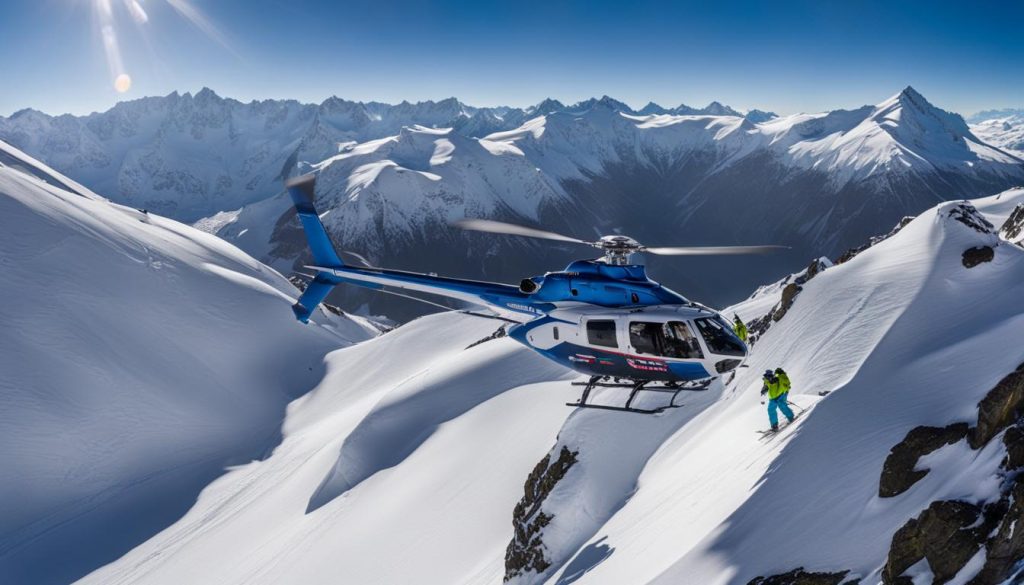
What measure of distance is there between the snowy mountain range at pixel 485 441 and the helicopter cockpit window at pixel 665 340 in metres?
3.79

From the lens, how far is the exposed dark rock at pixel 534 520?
2359 cm

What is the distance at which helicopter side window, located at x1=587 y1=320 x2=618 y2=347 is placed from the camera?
17.8 m

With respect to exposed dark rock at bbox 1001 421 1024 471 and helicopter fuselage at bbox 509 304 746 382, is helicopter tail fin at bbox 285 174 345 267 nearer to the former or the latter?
helicopter fuselage at bbox 509 304 746 382

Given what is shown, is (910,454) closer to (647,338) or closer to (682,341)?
(682,341)

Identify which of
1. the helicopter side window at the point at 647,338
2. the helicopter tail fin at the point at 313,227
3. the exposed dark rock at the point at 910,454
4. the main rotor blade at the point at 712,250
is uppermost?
the helicopter tail fin at the point at 313,227

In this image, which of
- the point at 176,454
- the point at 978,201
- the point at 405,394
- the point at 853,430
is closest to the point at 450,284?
the point at 853,430

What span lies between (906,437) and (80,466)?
61.4 metres

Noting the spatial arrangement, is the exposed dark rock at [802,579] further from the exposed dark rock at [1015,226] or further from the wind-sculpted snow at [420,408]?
the exposed dark rock at [1015,226]

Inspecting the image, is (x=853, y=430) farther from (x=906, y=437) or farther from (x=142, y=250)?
(x=142, y=250)

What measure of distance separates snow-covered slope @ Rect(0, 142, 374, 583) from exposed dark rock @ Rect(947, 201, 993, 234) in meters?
54.1

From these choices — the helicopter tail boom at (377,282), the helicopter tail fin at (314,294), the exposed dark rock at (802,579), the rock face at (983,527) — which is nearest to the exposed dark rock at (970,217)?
the rock face at (983,527)

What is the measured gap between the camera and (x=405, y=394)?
4397 centimetres

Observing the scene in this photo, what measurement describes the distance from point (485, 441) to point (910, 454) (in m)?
25.1

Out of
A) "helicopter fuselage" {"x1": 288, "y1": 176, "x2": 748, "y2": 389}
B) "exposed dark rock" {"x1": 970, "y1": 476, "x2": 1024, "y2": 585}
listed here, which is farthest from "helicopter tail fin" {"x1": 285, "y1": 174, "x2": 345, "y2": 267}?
"exposed dark rock" {"x1": 970, "y1": 476, "x2": 1024, "y2": 585}
